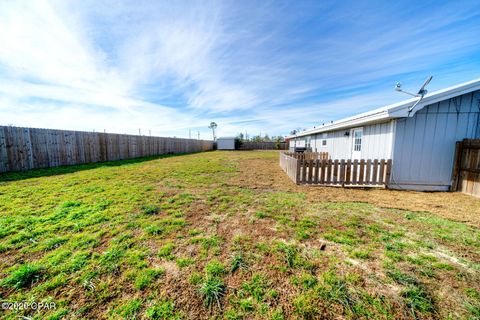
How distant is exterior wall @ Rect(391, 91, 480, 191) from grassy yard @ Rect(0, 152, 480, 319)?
4.80ft

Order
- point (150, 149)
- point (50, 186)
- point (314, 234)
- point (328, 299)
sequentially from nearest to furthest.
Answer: point (328, 299) → point (314, 234) → point (50, 186) → point (150, 149)

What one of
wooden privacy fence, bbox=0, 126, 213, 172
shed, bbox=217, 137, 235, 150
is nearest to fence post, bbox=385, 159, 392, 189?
wooden privacy fence, bbox=0, 126, 213, 172

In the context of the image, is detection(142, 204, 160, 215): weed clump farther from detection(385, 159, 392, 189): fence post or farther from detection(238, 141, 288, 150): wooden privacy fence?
detection(238, 141, 288, 150): wooden privacy fence

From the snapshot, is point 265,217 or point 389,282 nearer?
point 389,282

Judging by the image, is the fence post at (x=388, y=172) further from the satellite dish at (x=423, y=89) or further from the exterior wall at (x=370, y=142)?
the satellite dish at (x=423, y=89)

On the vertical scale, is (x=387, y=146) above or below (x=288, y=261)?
above

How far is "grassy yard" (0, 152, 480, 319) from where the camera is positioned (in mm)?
1642

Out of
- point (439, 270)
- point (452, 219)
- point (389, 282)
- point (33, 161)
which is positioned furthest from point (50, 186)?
point (452, 219)

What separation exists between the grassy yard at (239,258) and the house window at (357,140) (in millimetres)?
3694

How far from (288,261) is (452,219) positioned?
12.7 ft

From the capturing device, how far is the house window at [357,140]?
296 inches

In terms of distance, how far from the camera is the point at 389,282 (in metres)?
1.92

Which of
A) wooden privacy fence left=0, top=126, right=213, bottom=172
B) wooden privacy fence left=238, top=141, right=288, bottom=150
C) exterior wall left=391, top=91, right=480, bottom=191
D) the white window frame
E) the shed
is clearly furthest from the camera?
wooden privacy fence left=238, top=141, right=288, bottom=150

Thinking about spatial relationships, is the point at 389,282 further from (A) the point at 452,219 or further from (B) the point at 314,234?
(A) the point at 452,219
